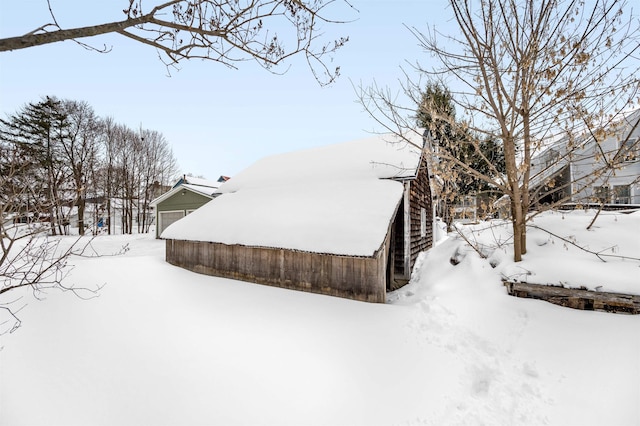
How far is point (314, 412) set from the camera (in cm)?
306

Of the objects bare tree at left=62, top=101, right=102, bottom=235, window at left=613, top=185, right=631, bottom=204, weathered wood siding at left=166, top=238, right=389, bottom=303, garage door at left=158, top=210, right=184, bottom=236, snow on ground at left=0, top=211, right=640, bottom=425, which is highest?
bare tree at left=62, top=101, right=102, bottom=235

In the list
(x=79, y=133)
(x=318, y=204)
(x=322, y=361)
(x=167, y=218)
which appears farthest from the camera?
(x=79, y=133)

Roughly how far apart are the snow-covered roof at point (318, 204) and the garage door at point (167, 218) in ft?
28.1

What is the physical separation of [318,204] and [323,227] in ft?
4.23

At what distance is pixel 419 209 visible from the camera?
9945 millimetres

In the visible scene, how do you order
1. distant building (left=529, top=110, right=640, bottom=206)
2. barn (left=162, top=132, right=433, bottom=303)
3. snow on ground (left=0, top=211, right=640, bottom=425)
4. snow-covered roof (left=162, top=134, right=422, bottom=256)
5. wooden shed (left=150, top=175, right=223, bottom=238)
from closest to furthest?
snow on ground (left=0, top=211, right=640, bottom=425), distant building (left=529, top=110, right=640, bottom=206), barn (left=162, top=132, right=433, bottom=303), snow-covered roof (left=162, top=134, right=422, bottom=256), wooden shed (left=150, top=175, right=223, bottom=238)

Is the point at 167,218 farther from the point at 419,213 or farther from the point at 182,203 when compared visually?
the point at 419,213

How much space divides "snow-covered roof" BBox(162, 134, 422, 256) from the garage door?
337 inches

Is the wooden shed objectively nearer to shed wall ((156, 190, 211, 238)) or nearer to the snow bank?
shed wall ((156, 190, 211, 238))

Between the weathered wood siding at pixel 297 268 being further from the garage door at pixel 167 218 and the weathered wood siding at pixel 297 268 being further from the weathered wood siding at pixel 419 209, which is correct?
the garage door at pixel 167 218

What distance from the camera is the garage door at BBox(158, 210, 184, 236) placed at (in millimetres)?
18359

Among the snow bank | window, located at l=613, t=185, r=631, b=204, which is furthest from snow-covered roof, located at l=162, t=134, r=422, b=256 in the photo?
window, located at l=613, t=185, r=631, b=204

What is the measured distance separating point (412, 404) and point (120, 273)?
6.96 m

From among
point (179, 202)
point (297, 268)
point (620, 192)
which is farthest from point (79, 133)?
point (620, 192)
